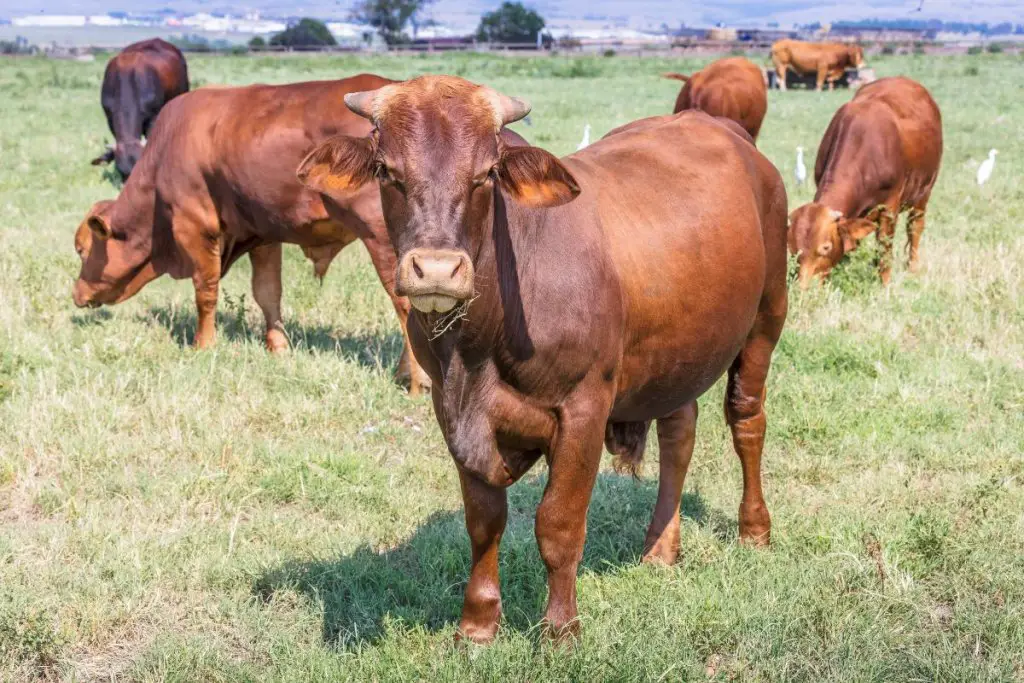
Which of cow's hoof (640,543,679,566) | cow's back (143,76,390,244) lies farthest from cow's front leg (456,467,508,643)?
cow's back (143,76,390,244)

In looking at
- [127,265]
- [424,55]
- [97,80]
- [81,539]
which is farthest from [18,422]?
[424,55]

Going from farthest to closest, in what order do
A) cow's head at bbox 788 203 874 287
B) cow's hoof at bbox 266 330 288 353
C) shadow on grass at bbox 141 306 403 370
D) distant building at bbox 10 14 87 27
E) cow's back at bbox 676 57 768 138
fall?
distant building at bbox 10 14 87 27, cow's back at bbox 676 57 768 138, cow's head at bbox 788 203 874 287, cow's hoof at bbox 266 330 288 353, shadow on grass at bbox 141 306 403 370

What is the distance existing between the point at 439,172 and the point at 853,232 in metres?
6.60

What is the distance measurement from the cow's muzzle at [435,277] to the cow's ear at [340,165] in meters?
0.51

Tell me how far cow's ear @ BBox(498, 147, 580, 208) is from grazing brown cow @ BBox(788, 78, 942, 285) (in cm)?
570

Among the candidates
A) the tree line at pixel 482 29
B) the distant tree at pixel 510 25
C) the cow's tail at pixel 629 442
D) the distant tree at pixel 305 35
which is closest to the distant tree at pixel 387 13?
the tree line at pixel 482 29

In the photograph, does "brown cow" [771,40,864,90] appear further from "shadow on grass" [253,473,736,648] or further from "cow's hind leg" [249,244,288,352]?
"shadow on grass" [253,473,736,648]

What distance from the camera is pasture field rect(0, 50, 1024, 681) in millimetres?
3777

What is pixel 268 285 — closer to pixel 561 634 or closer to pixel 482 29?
pixel 561 634

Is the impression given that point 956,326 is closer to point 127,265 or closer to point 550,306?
point 550,306

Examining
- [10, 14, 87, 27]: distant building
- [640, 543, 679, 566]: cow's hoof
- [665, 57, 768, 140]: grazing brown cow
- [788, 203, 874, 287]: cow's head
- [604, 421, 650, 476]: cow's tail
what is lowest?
[10, 14, 87, 27]: distant building

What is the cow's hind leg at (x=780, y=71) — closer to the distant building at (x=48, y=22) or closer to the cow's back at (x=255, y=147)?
the cow's back at (x=255, y=147)

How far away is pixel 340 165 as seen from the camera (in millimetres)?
3303

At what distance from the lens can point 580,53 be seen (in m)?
57.7
